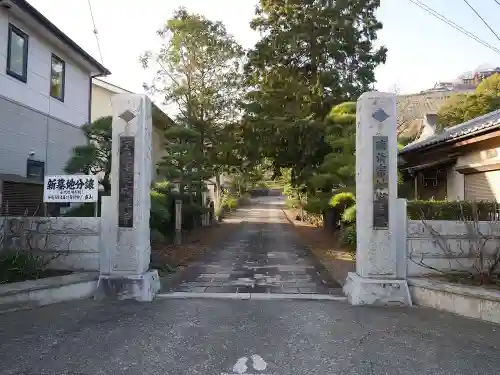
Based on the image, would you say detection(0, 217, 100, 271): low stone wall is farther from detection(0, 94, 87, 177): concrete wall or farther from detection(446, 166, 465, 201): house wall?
detection(446, 166, 465, 201): house wall

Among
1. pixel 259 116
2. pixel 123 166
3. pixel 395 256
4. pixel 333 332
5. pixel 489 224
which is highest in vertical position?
pixel 259 116

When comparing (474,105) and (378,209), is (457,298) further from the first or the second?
(474,105)

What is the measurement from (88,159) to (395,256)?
712 centimetres

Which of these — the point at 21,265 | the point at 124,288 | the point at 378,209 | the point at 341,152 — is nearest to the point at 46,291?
the point at 21,265

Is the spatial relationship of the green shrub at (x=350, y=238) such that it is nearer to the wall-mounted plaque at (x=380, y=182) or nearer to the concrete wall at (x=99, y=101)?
the wall-mounted plaque at (x=380, y=182)

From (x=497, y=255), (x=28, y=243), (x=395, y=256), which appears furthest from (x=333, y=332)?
(x=28, y=243)

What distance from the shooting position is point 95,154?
10.4 m

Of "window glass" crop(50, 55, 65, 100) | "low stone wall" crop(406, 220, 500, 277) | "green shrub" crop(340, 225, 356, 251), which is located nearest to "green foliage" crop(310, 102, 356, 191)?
"green shrub" crop(340, 225, 356, 251)

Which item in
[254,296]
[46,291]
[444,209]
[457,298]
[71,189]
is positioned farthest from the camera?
[444,209]

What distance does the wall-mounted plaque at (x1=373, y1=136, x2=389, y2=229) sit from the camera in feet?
23.4

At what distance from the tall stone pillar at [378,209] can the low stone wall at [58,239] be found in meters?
4.53

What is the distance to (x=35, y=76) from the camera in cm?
1227

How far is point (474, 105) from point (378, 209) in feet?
74.5

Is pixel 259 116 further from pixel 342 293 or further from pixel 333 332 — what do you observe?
pixel 333 332
